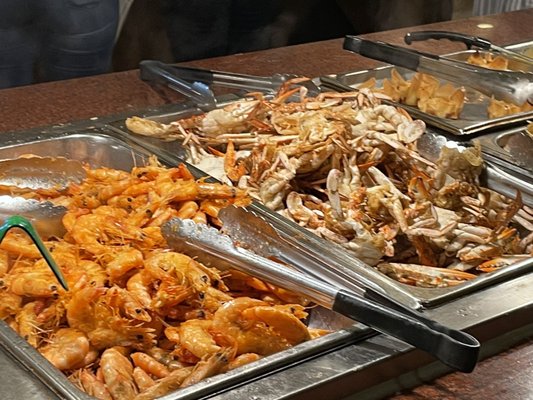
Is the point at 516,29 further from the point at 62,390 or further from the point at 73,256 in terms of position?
the point at 62,390

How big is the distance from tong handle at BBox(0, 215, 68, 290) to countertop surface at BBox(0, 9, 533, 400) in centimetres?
58

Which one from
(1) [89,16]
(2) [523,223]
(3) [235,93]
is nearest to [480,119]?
(2) [523,223]

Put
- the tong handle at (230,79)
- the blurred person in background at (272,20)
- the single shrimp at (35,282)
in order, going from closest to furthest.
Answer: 1. the single shrimp at (35,282)
2. the tong handle at (230,79)
3. the blurred person in background at (272,20)

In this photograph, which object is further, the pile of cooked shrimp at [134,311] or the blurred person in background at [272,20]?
the blurred person in background at [272,20]

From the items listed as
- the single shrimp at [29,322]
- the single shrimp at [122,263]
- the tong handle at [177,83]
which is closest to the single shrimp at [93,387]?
the single shrimp at [29,322]

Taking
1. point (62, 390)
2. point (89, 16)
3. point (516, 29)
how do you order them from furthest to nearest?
point (89, 16), point (516, 29), point (62, 390)

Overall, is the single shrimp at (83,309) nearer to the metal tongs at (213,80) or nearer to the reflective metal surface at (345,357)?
the reflective metal surface at (345,357)

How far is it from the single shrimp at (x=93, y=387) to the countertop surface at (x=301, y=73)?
0.44 meters

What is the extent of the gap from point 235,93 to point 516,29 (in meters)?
1.36

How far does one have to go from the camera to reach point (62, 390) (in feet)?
4.14

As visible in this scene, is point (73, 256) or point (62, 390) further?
point (73, 256)

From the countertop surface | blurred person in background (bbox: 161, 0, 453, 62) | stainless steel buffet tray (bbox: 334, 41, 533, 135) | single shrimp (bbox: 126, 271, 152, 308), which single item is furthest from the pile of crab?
blurred person in background (bbox: 161, 0, 453, 62)

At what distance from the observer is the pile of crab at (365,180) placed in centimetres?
188

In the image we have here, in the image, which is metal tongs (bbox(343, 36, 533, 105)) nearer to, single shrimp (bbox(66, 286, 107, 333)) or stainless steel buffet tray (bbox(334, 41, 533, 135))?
stainless steel buffet tray (bbox(334, 41, 533, 135))
